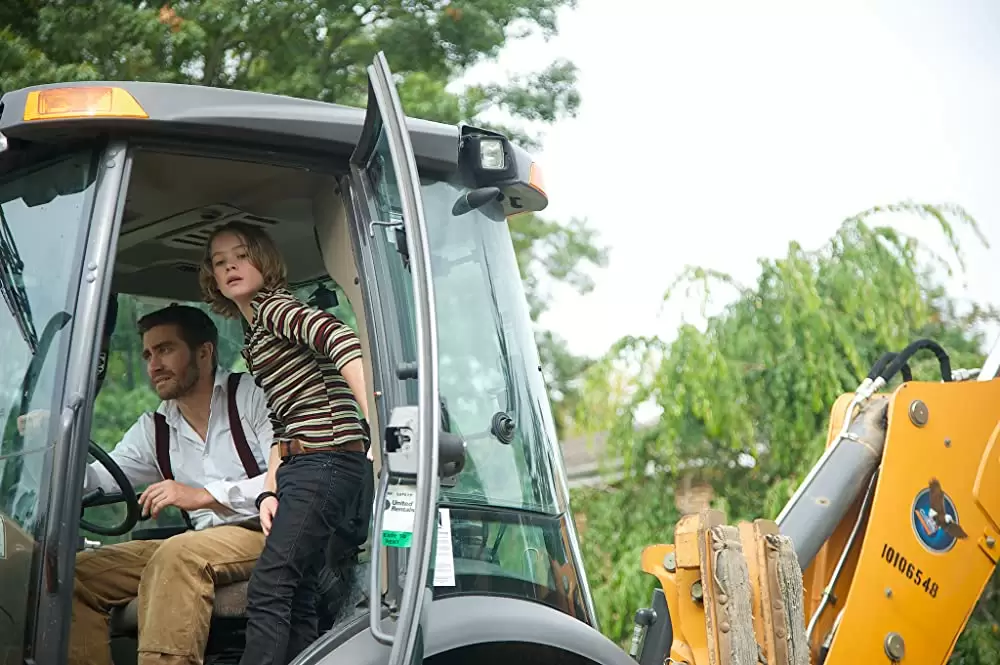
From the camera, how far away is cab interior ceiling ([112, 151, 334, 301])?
294 cm

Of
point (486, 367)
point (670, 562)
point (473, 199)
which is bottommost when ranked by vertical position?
point (670, 562)

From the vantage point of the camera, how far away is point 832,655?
3.39 meters

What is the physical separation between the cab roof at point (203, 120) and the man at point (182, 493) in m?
1.00

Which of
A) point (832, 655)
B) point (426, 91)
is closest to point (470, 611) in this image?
point (832, 655)

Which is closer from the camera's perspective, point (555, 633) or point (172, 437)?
point (555, 633)

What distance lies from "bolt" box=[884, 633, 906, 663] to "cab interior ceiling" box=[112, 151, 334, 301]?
6.65 feet

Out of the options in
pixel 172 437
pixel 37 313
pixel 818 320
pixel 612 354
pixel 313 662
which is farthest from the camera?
pixel 612 354

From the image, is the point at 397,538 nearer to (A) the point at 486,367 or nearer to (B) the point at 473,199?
(A) the point at 486,367

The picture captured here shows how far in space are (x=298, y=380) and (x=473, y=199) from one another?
637 millimetres

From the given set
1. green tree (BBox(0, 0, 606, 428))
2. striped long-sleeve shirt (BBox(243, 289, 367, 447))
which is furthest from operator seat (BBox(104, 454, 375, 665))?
green tree (BBox(0, 0, 606, 428))

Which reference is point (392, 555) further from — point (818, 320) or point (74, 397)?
point (818, 320)

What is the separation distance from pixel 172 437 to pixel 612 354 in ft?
12.2

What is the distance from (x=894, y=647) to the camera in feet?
11.4

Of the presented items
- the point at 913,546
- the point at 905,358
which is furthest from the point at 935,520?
the point at 905,358
